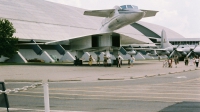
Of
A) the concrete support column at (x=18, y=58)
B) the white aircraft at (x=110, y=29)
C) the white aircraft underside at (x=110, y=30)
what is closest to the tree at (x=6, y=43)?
the concrete support column at (x=18, y=58)

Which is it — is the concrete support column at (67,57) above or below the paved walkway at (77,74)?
above

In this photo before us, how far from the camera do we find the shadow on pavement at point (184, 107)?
935 centimetres

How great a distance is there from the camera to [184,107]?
9.88 metres

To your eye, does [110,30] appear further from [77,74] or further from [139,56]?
[139,56]

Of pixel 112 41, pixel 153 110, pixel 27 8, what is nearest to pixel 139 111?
pixel 153 110

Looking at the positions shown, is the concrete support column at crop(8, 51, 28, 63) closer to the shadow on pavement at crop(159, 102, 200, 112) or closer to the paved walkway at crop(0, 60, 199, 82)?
the paved walkway at crop(0, 60, 199, 82)

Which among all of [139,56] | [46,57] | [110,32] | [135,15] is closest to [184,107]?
[135,15]

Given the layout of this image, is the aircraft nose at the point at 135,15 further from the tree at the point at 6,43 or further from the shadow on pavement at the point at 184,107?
the shadow on pavement at the point at 184,107

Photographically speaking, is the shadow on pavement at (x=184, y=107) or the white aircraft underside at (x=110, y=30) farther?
the white aircraft underside at (x=110, y=30)

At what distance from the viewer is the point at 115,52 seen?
4603 cm

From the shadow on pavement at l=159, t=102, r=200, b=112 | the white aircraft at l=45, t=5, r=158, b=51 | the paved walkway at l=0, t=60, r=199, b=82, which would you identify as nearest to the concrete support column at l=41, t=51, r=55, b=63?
the white aircraft at l=45, t=5, r=158, b=51

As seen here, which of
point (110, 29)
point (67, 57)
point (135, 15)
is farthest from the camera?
point (67, 57)

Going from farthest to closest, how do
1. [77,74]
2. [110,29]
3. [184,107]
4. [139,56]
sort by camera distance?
[139,56], [110,29], [77,74], [184,107]

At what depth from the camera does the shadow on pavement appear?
9352 millimetres
